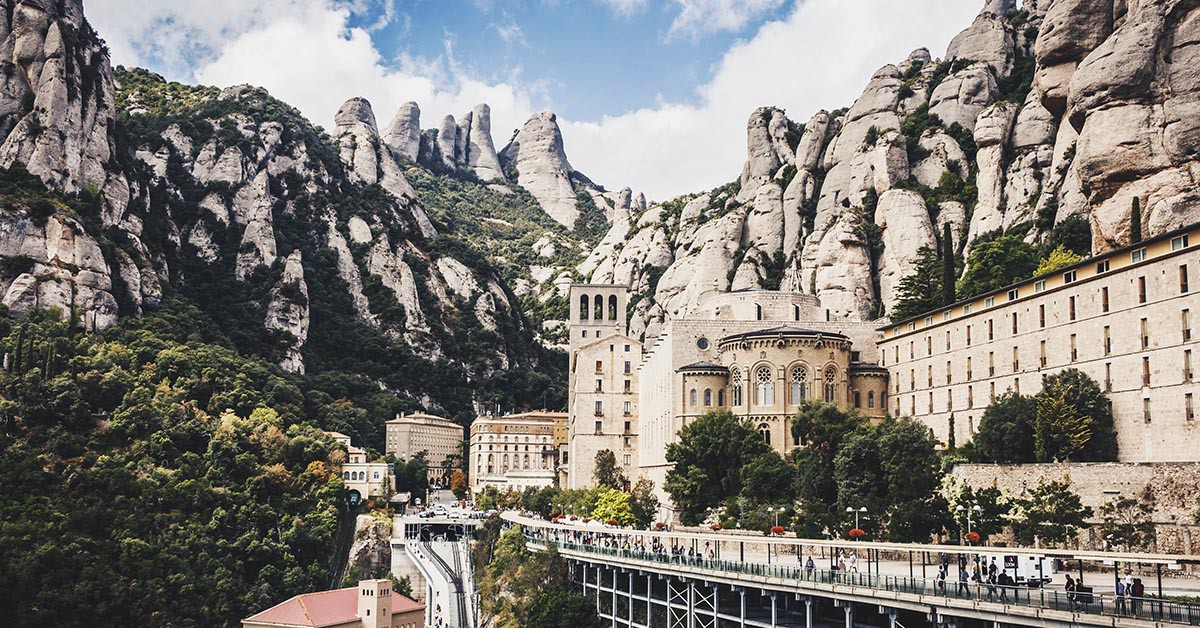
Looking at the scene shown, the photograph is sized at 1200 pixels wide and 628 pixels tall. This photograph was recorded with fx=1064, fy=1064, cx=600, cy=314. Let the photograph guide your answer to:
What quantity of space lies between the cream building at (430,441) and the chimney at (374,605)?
5856cm

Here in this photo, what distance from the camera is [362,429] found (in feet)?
448

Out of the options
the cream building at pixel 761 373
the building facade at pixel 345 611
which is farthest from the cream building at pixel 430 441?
the cream building at pixel 761 373

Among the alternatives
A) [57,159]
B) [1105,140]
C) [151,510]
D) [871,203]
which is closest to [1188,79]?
[1105,140]

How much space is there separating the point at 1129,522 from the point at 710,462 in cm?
2860

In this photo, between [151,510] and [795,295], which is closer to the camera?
[151,510]

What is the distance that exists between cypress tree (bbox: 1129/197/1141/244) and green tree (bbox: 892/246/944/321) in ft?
57.6

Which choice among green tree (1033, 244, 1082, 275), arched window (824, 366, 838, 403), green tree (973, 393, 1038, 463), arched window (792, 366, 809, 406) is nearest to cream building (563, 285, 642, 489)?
arched window (792, 366, 809, 406)

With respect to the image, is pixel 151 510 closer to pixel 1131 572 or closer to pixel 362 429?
pixel 362 429

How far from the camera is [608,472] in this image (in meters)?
97.0

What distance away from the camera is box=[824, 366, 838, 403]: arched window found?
252 feet

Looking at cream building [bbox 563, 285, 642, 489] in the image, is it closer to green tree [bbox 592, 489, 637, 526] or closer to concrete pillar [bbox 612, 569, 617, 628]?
green tree [bbox 592, 489, 637, 526]

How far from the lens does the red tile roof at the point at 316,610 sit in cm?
7369

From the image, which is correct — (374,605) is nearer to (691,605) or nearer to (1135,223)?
(691,605)

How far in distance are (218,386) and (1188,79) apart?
293ft
